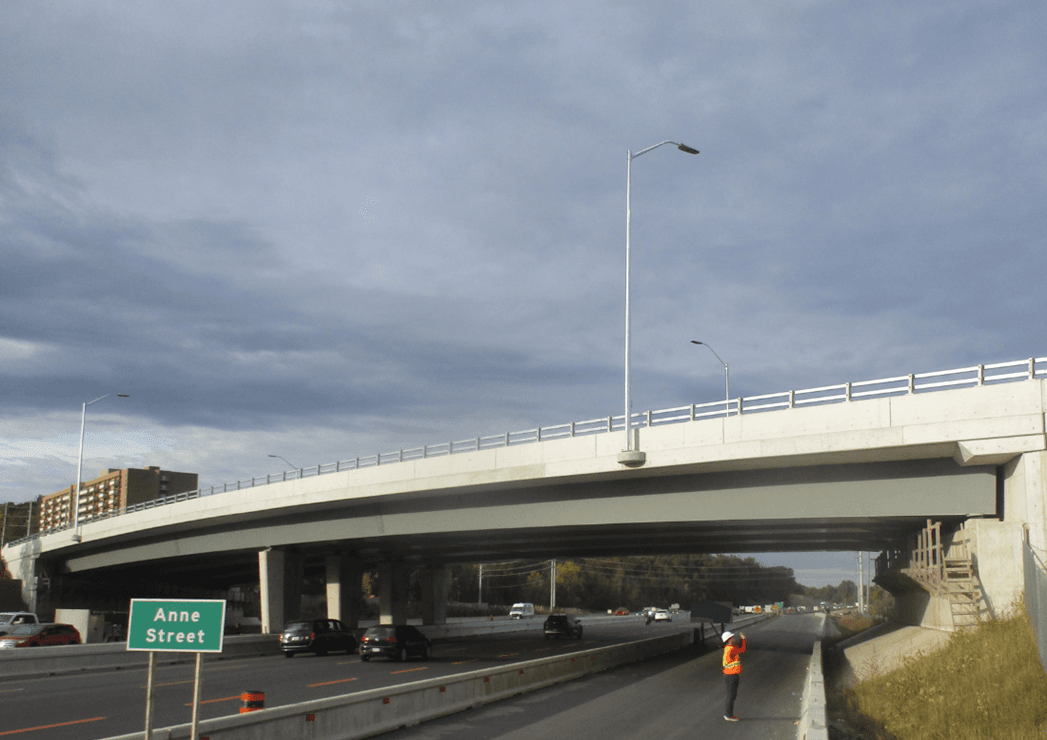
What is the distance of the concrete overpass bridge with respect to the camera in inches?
933

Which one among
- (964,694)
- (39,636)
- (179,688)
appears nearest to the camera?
(964,694)

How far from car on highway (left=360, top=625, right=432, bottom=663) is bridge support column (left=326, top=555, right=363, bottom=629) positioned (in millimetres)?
24192

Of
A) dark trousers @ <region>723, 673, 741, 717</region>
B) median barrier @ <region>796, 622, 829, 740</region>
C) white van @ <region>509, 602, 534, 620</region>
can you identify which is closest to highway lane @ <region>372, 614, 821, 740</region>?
dark trousers @ <region>723, 673, 741, 717</region>

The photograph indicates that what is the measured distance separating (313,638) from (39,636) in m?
12.1

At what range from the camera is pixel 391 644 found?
1358 inches

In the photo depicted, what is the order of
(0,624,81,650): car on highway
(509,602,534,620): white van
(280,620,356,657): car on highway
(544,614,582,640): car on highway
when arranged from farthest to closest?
(509,602,534,620): white van
(544,614,582,640): car on highway
(280,620,356,657): car on highway
(0,624,81,650): car on highway

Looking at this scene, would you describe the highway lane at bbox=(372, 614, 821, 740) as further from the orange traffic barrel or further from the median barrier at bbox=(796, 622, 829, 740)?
the orange traffic barrel

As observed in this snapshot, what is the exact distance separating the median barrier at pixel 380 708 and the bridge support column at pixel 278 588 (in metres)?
30.0

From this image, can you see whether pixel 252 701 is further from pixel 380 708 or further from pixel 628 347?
pixel 628 347

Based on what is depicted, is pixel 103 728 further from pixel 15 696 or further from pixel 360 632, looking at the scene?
pixel 360 632

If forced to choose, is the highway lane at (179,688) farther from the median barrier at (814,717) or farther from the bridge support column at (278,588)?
the bridge support column at (278,588)

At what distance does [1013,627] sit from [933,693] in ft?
14.8

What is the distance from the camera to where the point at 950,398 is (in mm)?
24219

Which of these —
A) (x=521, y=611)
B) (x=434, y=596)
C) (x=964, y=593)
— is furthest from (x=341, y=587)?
(x=964, y=593)
